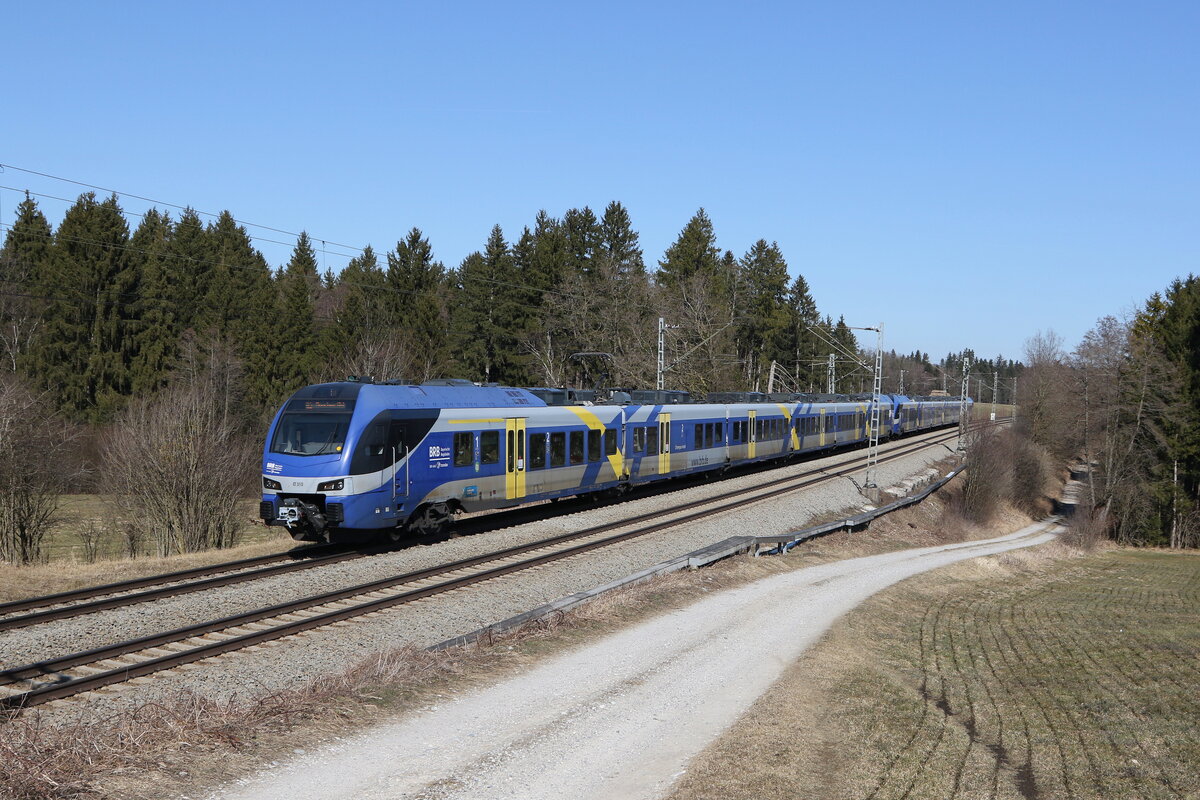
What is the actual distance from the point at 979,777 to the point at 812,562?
49.4ft

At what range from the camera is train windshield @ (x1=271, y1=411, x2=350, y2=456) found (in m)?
19.3

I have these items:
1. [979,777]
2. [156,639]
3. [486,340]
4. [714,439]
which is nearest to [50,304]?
[486,340]

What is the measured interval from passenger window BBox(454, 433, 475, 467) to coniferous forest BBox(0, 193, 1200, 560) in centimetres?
2481

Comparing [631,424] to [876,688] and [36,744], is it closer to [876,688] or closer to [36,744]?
[876,688]

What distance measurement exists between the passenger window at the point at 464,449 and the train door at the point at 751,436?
20658mm

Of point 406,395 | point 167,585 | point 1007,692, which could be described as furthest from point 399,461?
point 1007,692

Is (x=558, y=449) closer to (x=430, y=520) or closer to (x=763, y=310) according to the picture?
(x=430, y=520)

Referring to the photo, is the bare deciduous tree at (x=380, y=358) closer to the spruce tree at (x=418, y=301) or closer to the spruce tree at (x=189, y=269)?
the spruce tree at (x=418, y=301)

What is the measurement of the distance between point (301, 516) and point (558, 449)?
861 centimetres

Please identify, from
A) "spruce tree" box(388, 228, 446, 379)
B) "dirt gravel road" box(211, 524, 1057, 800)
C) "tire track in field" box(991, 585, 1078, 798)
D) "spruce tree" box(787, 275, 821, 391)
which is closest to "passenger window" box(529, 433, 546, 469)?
"dirt gravel road" box(211, 524, 1057, 800)

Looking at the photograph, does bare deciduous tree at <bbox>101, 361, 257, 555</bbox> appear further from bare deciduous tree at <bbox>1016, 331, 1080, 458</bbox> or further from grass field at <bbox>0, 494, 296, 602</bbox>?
bare deciduous tree at <bbox>1016, 331, 1080, 458</bbox>

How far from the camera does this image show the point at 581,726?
10062 mm

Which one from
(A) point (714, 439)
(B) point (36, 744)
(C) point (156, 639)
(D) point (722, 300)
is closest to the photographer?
(B) point (36, 744)

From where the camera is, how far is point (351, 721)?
9.75 metres
